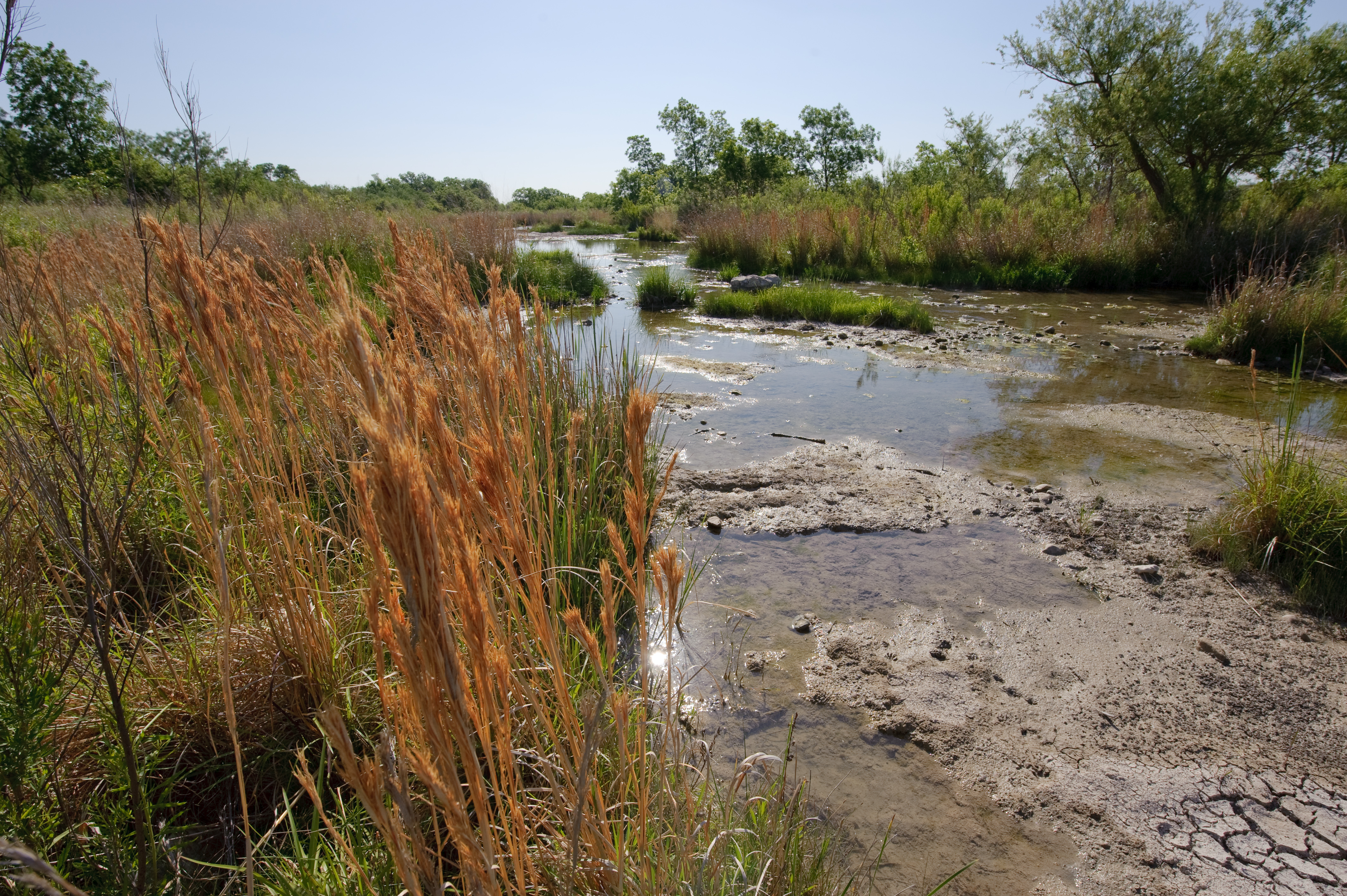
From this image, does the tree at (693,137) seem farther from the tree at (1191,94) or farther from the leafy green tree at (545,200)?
the tree at (1191,94)

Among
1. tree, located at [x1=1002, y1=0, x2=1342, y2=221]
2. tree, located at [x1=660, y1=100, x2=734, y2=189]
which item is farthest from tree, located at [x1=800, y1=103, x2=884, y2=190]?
tree, located at [x1=1002, y1=0, x2=1342, y2=221]

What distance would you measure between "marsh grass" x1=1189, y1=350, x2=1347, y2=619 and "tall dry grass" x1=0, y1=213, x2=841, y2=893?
326 centimetres

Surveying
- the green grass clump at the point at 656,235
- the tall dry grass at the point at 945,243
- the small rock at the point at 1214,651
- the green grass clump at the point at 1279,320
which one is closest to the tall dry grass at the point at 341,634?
the small rock at the point at 1214,651

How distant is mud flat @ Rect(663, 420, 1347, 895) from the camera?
212 cm

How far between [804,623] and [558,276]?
10.6 m

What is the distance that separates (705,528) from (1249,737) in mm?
2907

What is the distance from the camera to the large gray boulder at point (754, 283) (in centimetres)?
1353

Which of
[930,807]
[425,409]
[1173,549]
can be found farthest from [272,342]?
[1173,549]

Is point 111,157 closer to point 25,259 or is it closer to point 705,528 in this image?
point 25,259

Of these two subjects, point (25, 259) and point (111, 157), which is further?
point (111, 157)

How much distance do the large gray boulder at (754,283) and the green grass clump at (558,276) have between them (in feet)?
9.51

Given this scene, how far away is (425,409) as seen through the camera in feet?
2.83

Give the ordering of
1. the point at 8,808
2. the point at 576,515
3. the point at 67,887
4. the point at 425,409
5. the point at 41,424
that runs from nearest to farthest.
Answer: the point at 67,887
the point at 425,409
the point at 8,808
the point at 41,424
the point at 576,515

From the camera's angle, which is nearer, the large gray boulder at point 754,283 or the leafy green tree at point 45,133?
the leafy green tree at point 45,133
